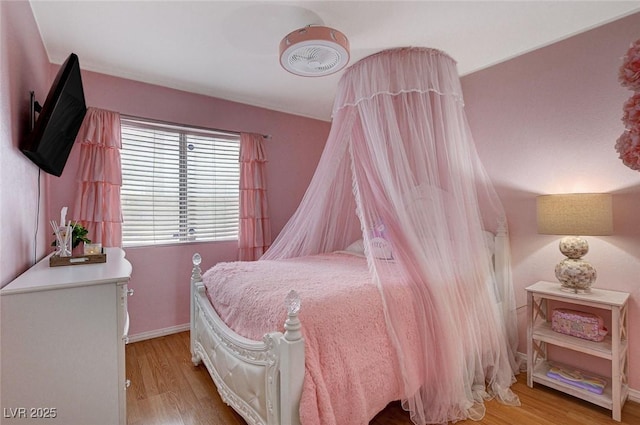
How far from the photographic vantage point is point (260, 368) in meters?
1.53

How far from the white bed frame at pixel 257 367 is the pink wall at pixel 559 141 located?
2194mm

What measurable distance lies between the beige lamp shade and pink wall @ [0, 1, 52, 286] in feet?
10.2

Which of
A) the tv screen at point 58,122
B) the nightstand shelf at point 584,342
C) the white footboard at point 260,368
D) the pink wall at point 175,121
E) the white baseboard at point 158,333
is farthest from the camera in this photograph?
the white baseboard at point 158,333

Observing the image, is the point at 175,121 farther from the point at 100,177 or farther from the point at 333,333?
the point at 333,333

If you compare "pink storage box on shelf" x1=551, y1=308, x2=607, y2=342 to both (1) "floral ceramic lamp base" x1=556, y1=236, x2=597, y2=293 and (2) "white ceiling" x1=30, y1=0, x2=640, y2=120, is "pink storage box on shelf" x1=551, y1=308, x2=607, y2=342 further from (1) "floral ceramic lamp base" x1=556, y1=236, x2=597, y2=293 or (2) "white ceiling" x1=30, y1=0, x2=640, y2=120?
(2) "white ceiling" x1=30, y1=0, x2=640, y2=120

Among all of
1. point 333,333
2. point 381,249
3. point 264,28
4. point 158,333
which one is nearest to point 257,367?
point 333,333

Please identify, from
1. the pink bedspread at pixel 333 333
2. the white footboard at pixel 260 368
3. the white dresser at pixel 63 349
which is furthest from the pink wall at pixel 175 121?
the white dresser at pixel 63 349

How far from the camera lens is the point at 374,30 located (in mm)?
2238

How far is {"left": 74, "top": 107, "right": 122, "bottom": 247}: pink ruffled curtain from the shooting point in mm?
2703

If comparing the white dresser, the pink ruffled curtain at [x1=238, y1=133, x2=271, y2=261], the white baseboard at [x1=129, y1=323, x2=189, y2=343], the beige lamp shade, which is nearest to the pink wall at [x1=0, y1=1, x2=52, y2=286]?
the white dresser

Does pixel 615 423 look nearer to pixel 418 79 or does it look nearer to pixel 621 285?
pixel 621 285

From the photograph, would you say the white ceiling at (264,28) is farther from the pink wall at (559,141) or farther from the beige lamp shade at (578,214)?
the beige lamp shade at (578,214)

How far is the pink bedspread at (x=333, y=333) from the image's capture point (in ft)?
4.70

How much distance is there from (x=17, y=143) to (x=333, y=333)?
195 cm
